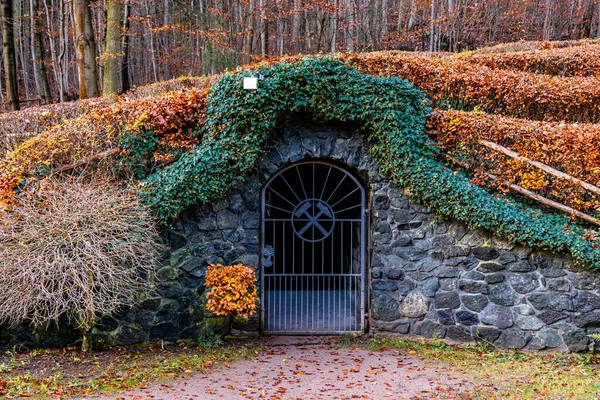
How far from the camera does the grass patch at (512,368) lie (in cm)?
582

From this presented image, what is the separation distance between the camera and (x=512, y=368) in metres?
6.74

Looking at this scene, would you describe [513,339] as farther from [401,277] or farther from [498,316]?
[401,277]

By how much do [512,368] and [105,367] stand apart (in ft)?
16.4

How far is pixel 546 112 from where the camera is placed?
9.73 metres

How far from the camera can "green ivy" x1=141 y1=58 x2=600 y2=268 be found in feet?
23.9

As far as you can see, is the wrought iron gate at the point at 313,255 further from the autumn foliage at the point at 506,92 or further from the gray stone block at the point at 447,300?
the autumn foliage at the point at 506,92

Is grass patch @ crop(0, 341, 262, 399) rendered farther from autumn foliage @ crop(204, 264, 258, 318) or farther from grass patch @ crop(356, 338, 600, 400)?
grass patch @ crop(356, 338, 600, 400)

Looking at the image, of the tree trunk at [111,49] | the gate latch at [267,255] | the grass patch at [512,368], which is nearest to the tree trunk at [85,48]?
the tree trunk at [111,49]

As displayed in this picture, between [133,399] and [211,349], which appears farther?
[211,349]

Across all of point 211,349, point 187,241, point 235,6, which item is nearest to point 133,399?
point 211,349

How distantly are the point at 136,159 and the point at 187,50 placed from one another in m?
14.2

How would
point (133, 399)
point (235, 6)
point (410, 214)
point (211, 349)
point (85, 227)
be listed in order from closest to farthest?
point (133, 399) → point (85, 227) → point (211, 349) → point (410, 214) → point (235, 6)

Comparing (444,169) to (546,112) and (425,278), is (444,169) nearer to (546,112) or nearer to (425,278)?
(425,278)

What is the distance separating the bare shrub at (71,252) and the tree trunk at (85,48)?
635 cm
